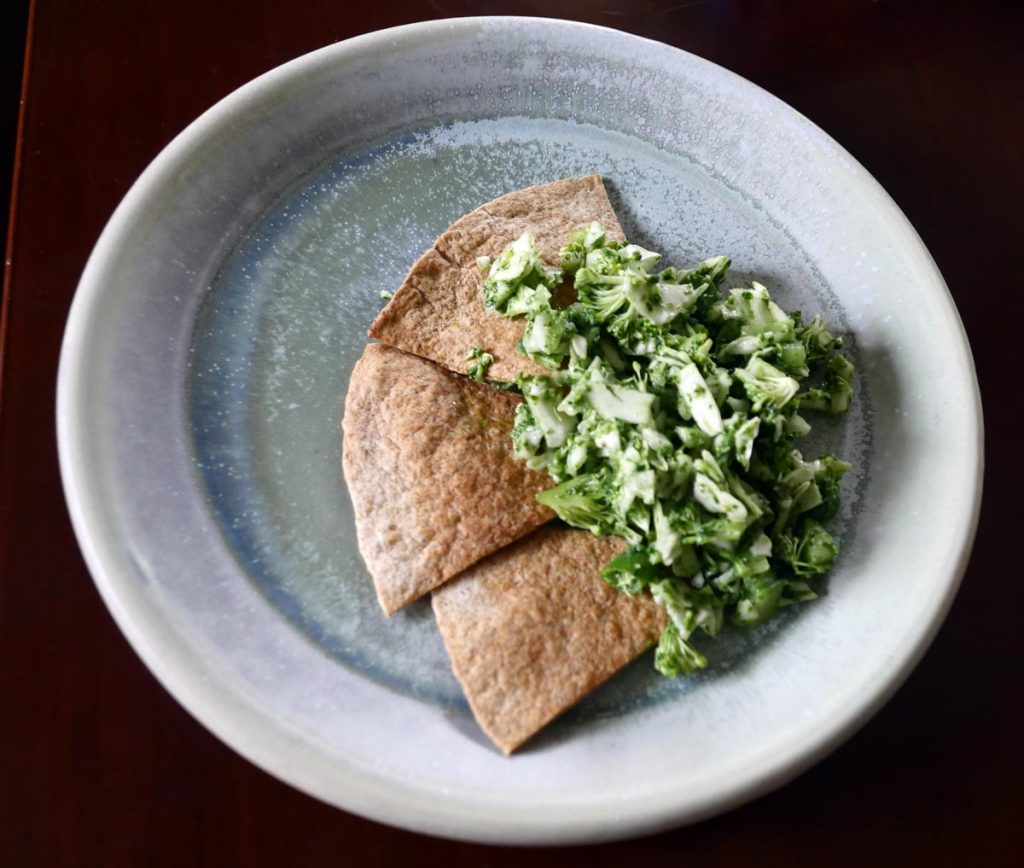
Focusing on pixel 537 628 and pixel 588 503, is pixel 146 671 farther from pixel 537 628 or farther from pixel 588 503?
pixel 588 503

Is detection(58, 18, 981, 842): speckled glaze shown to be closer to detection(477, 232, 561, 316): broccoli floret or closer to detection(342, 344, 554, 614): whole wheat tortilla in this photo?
detection(342, 344, 554, 614): whole wheat tortilla

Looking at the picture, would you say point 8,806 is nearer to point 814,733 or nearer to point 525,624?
point 525,624

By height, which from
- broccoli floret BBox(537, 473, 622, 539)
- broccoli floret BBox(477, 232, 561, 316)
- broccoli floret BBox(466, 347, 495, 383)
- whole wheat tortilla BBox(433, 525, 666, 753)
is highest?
broccoli floret BBox(477, 232, 561, 316)

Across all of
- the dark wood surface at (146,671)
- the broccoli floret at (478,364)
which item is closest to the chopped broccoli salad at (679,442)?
the broccoli floret at (478,364)

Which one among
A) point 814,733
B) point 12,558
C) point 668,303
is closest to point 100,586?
point 12,558

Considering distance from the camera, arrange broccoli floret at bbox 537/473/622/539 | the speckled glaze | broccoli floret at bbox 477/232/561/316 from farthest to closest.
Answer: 1. broccoli floret at bbox 477/232/561/316
2. broccoli floret at bbox 537/473/622/539
3. the speckled glaze

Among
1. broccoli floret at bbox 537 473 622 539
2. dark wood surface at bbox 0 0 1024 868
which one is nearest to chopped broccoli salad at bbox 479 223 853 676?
broccoli floret at bbox 537 473 622 539

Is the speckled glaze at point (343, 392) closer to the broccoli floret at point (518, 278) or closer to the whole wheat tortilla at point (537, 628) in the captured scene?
the whole wheat tortilla at point (537, 628)

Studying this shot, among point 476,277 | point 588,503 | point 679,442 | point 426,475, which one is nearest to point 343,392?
point 426,475
